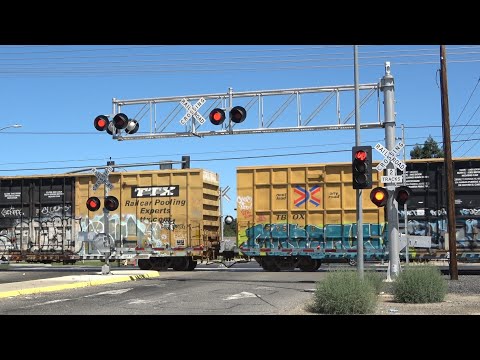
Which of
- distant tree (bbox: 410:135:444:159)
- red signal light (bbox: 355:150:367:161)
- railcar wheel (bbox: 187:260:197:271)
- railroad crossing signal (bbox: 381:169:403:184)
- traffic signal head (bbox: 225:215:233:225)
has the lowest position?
railcar wheel (bbox: 187:260:197:271)

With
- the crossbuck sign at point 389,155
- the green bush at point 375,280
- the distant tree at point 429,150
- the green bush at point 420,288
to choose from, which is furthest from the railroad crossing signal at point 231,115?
the distant tree at point 429,150

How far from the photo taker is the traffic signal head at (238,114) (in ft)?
72.2

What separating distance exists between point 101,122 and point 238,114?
5.05 metres

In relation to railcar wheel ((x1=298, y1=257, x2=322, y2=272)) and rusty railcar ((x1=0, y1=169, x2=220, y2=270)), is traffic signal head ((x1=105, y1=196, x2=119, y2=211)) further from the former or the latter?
railcar wheel ((x1=298, y1=257, x2=322, y2=272))

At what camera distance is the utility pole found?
23188 millimetres

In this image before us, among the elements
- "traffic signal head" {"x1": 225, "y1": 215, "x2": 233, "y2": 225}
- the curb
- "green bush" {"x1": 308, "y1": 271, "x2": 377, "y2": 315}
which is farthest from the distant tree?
"green bush" {"x1": 308, "y1": 271, "x2": 377, "y2": 315}

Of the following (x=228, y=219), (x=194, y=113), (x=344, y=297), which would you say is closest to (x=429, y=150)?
(x=228, y=219)

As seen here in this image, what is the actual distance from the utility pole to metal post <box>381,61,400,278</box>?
3.57 metres

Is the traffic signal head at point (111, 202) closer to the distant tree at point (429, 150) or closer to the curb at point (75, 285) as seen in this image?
the curb at point (75, 285)

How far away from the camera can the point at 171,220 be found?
1157 inches

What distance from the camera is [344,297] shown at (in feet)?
43.2
